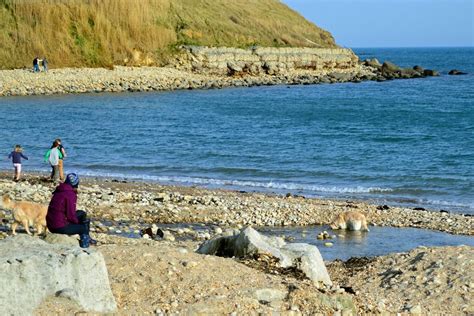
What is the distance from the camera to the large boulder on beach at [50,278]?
8641 mm

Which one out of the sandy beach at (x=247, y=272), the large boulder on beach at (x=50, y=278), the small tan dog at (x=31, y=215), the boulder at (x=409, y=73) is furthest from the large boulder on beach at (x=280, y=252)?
the boulder at (x=409, y=73)

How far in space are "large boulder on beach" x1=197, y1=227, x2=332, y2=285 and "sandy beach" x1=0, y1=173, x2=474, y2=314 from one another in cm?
26

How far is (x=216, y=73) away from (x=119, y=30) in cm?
1003

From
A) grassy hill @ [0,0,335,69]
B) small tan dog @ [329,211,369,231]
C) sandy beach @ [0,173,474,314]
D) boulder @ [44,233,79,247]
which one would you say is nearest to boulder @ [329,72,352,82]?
grassy hill @ [0,0,335,69]

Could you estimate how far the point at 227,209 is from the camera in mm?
20094

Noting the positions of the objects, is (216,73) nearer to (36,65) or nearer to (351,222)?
(36,65)

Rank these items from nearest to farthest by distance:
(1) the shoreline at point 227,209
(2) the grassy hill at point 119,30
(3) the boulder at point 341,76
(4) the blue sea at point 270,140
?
(1) the shoreline at point 227,209 < (4) the blue sea at point 270,140 < (2) the grassy hill at point 119,30 < (3) the boulder at point 341,76

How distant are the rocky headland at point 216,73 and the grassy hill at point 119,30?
2.04 m

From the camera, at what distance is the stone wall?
252 feet

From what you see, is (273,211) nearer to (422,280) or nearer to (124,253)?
(422,280)

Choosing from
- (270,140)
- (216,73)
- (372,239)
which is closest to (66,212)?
(372,239)

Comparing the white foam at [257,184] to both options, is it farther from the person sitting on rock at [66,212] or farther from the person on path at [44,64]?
the person on path at [44,64]

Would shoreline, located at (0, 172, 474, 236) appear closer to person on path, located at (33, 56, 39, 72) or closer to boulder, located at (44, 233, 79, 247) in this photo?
boulder, located at (44, 233, 79, 247)

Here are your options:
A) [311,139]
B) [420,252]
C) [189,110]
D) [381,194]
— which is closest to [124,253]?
[420,252]
